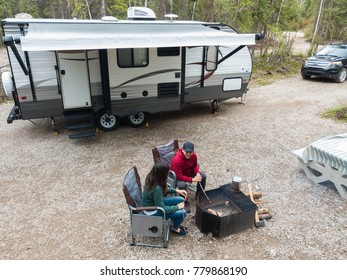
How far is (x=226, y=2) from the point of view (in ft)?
51.5

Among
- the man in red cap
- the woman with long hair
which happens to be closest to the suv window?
the man in red cap

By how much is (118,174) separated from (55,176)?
127 centimetres

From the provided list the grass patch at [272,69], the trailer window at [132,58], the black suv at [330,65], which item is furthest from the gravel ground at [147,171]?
the grass patch at [272,69]

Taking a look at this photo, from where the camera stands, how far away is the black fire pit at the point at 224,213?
4.07 metres

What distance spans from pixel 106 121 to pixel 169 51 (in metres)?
2.58

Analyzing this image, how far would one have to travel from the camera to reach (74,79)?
279 inches

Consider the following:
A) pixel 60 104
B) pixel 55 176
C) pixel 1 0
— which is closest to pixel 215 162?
pixel 55 176

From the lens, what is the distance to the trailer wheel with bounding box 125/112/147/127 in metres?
8.17

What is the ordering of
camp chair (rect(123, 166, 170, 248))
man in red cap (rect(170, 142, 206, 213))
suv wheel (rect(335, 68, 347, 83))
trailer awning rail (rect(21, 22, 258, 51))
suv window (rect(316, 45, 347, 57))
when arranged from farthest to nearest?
suv window (rect(316, 45, 347, 57))
suv wheel (rect(335, 68, 347, 83))
trailer awning rail (rect(21, 22, 258, 51))
man in red cap (rect(170, 142, 206, 213))
camp chair (rect(123, 166, 170, 248))

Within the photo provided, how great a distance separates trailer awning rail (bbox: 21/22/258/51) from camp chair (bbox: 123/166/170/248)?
2722 mm

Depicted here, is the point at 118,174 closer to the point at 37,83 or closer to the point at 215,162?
the point at 215,162

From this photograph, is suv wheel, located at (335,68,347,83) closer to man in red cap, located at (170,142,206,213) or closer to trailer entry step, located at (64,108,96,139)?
trailer entry step, located at (64,108,96,139)

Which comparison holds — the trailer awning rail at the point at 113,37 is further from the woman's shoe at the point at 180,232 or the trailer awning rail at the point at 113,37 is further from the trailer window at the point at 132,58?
the woman's shoe at the point at 180,232

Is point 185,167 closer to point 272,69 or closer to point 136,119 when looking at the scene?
point 136,119
